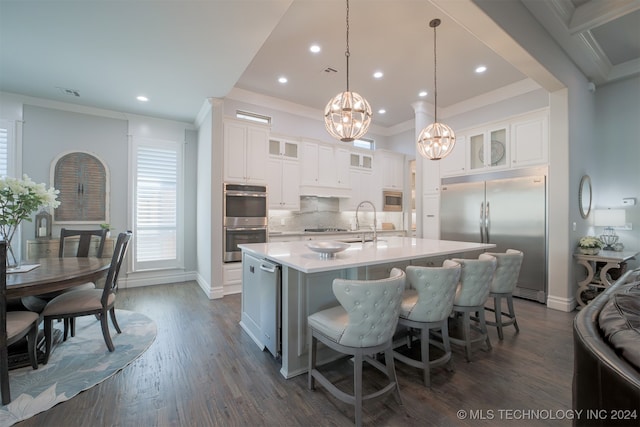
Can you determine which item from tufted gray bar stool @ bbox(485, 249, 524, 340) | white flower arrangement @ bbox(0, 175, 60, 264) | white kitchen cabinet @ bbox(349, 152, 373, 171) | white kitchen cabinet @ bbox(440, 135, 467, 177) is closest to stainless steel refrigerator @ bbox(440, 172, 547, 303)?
white kitchen cabinet @ bbox(440, 135, 467, 177)

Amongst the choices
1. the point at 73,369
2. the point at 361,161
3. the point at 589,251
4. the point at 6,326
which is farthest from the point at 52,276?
the point at 589,251

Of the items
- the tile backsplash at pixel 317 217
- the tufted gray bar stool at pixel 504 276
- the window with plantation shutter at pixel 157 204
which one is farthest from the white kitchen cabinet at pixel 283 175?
the tufted gray bar stool at pixel 504 276

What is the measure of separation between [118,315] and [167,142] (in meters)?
3.06

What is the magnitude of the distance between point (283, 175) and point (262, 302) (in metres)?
2.91

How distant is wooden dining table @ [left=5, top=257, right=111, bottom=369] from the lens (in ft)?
6.12

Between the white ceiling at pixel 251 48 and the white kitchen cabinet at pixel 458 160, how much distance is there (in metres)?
0.97

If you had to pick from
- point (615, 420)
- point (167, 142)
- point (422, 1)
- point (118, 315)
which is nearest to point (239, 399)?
point (615, 420)

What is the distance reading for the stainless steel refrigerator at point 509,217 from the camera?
375cm

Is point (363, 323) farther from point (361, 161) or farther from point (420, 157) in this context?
point (361, 161)

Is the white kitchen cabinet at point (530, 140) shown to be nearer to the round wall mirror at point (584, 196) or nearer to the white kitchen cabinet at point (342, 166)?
the round wall mirror at point (584, 196)

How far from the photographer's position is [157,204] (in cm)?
482

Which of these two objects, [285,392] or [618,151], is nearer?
[285,392]

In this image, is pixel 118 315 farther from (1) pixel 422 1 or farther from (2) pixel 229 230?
(1) pixel 422 1

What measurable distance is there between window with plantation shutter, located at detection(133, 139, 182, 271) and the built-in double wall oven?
144 centimetres
